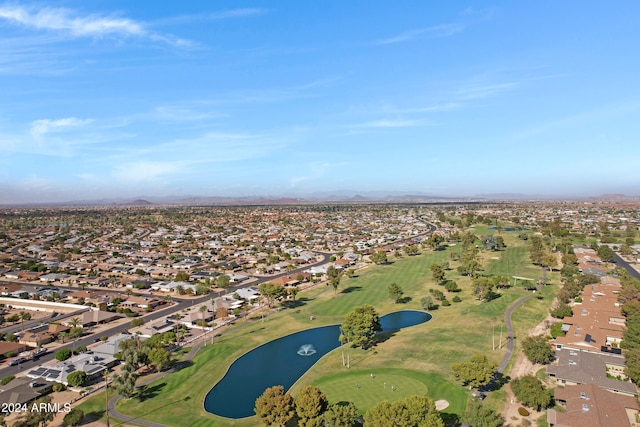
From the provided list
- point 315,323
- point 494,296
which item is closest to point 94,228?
point 315,323

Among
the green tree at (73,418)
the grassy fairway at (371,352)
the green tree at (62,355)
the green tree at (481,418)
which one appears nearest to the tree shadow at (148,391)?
the grassy fairway at (371,352)

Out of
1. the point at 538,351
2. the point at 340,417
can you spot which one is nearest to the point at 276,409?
the point at 340,417

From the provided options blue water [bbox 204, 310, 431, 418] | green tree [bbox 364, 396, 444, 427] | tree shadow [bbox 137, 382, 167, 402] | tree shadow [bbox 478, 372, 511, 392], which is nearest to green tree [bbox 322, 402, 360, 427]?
green tree [bbox 364, 396, 444, 427]

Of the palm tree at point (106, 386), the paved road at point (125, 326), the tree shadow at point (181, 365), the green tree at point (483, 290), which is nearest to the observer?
the palm tree at point (106, 386)

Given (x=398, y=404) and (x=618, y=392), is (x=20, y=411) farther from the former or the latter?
(x=618, y=392)

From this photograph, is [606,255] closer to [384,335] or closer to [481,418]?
[384,335]

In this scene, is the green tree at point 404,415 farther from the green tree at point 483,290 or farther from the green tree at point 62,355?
the green tree at point 483,290
